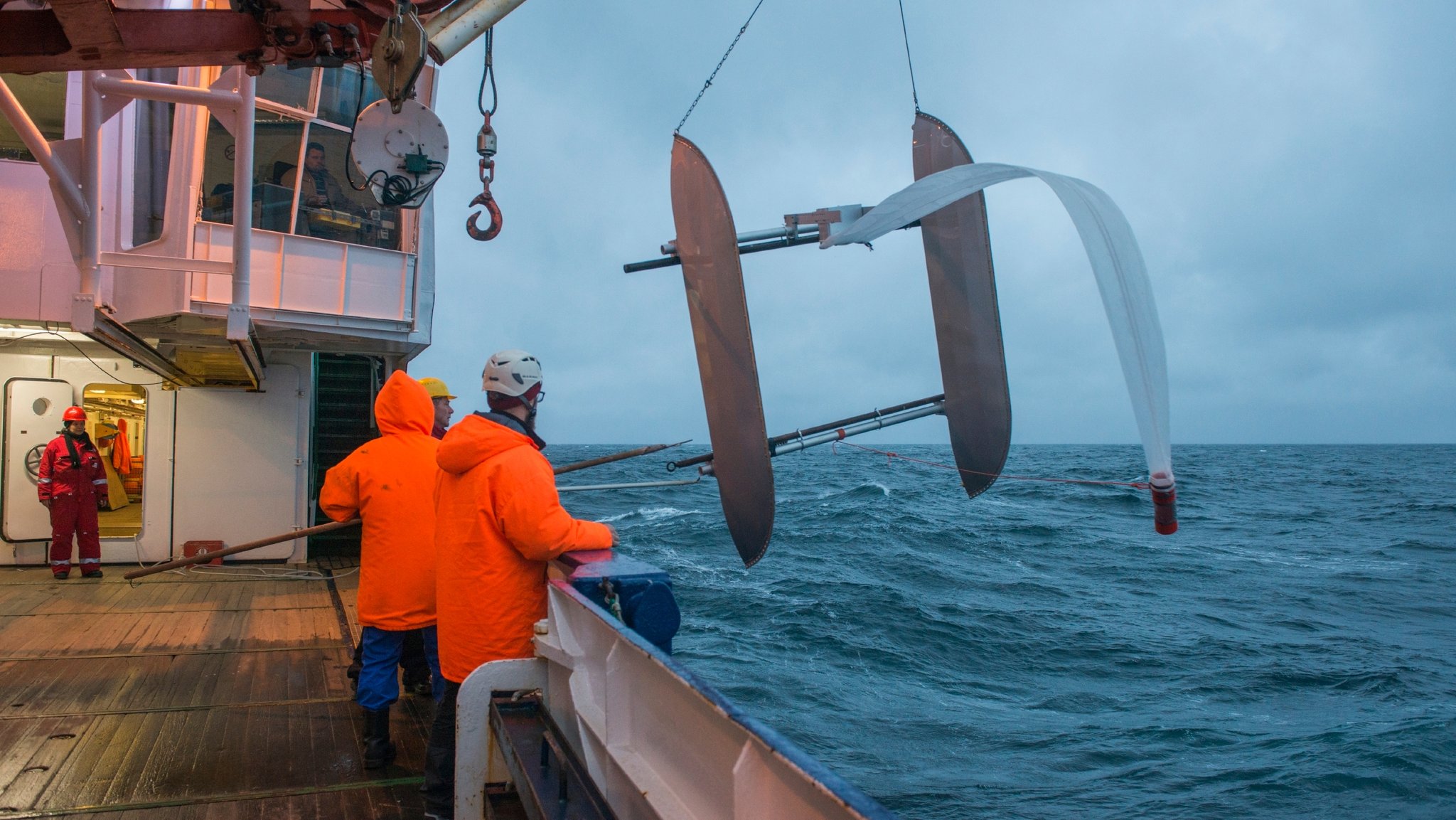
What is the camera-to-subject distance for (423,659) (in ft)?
15.0

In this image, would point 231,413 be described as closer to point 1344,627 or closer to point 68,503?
point 68,503

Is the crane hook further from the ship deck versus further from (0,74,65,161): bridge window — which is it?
(0,74,65,161): bridge window

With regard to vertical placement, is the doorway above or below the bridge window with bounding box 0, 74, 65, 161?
below

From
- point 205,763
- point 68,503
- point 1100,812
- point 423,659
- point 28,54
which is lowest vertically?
point 1100,812

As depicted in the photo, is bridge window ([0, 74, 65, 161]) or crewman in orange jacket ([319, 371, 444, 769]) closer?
crewman in orange jacket ([319, 371, 444, 769])

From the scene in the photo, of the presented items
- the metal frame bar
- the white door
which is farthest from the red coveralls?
the metal frame bar

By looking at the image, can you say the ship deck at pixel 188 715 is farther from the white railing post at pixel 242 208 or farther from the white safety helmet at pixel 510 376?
the white railing post at pixel 242 208

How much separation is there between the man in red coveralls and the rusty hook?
5.69 m

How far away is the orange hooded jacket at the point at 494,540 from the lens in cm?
270

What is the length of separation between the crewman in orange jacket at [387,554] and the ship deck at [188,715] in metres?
0.34

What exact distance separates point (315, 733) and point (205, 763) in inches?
19.5

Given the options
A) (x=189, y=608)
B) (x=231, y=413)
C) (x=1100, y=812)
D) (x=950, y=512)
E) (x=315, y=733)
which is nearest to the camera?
(x=315, y=733)

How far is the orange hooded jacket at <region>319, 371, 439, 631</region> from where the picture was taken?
12.5ft

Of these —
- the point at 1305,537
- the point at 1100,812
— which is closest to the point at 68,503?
the point at 1100,812
